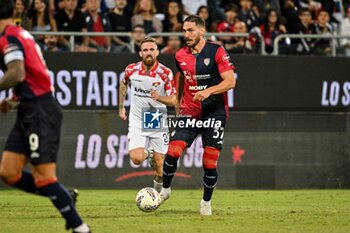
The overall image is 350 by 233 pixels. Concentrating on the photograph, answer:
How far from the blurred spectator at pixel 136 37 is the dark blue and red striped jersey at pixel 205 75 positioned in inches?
238

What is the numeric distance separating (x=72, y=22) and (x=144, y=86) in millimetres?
4647

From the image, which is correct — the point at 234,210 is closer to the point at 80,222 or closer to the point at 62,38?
the point at 80,222

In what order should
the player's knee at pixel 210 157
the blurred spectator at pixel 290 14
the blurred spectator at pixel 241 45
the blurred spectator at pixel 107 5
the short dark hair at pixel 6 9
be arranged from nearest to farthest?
the short dark hair at pixel 6 9 → the player's knee at pixel 210 157 → the blurred spectator at pixel 241 45 → the blurred spectator at pixel 107 5 → the blurred spectator at pixel 290 14

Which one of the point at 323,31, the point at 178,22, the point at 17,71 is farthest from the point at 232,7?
the point at 17,71

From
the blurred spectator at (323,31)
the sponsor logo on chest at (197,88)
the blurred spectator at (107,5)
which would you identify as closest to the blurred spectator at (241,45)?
the blurred spectator at (323,31)

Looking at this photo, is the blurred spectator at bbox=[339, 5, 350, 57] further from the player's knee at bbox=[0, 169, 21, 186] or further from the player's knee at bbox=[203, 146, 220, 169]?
the player's knee at bbox=[0, 169, 21, 186]

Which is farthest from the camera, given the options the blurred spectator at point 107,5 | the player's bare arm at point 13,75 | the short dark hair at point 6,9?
the blurred spectator at point 107,5

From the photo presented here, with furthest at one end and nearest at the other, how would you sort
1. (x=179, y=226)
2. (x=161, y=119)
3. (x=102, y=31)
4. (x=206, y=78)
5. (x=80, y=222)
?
(x=102, y=31) < (x=161, y=119) < (x=206, y=78) < (x=179, y=226) < (x=80, y=222)

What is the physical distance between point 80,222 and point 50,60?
Result: 10.6 metres

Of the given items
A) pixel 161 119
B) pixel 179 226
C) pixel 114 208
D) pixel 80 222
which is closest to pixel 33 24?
pixel 161 119

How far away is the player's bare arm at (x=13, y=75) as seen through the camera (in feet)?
33.2

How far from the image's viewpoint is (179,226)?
12.4 metres

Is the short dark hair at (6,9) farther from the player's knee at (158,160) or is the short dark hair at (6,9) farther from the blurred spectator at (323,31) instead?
the blurred spectator at (323,31)

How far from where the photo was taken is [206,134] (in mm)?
14438
